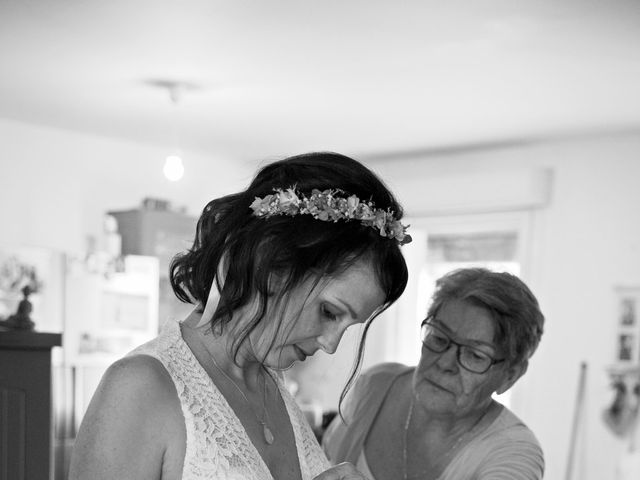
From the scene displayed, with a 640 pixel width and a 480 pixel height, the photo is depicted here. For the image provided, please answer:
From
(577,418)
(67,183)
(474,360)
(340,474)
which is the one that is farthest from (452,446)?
(67,183)

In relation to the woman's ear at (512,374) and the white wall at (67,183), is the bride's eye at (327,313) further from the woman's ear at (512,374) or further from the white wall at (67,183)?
the white wall at (67,183)

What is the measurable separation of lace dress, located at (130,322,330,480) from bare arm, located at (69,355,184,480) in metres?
0.04

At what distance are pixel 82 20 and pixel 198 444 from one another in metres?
2.95

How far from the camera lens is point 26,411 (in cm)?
174

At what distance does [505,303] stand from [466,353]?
0.55 feet

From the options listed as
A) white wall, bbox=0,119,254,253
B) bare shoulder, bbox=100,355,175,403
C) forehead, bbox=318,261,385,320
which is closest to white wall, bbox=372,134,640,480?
white wall, bbox=0,119,254,253

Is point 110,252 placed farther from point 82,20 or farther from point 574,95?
point 574,95

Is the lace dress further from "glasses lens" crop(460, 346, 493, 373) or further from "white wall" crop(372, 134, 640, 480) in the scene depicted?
"white wall" crop(372, 134, 640, 480)

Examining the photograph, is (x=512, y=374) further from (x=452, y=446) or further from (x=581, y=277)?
(x=581, y=277)

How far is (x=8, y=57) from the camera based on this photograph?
4570 millimetres

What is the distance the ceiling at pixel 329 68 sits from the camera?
12.3 feet

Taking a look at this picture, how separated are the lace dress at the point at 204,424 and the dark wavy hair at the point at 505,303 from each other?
3.32ft

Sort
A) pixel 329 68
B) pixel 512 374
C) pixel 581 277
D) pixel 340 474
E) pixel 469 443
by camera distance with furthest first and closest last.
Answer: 1. pixel 581 277
2. pixel 329 68
3. pixel 512 374
4. pixel 469 443
5. pixel 340 474

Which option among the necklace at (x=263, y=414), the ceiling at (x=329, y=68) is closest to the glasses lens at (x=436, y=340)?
the necklace at (x=263, y=414)
